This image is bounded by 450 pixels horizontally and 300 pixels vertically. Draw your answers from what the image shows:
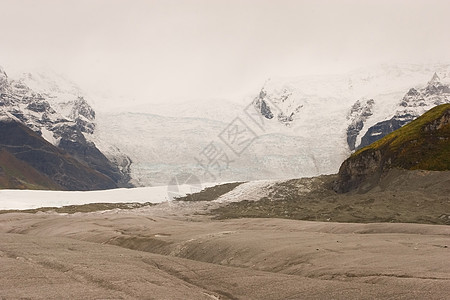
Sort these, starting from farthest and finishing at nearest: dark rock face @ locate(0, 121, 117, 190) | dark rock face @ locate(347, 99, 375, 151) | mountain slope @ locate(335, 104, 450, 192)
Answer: dark rock face @ locate(0, 121, 117, 190)
dark rock face @ locate(347, 99, 375, 151)
mountain slope @ locate(335, 104, 450, 192)

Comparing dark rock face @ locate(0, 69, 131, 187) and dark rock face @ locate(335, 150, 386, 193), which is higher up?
dark rock face @ locate(0, 69, 131, 187)

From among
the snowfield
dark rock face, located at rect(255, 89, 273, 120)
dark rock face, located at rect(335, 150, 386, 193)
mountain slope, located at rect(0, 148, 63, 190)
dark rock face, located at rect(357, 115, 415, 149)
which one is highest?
dark rock face, located at rect(255, 89, 273, 120)

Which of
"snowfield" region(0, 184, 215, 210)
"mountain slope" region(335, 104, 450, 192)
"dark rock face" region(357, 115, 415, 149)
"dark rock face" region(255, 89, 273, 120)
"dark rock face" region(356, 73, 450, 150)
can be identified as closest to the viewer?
"mountain slope" region(335, 104, 450, 192)

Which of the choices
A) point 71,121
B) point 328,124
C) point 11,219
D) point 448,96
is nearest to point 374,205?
point 11,219

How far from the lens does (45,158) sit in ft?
529

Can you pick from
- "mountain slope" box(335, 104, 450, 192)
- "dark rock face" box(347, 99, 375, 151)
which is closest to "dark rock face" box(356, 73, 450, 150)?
"dark rock face" box(347, 99, 375, 151)

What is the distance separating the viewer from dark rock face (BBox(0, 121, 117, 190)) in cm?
15900

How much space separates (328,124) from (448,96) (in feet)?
128

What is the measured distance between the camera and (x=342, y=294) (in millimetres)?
11359

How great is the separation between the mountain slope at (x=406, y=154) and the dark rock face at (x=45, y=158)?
12200 cm

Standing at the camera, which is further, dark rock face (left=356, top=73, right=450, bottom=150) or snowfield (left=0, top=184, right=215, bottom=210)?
dark rock face (left=356, top=73, right=450, bottom=150)

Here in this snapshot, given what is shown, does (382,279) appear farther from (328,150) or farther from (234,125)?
(234,125)

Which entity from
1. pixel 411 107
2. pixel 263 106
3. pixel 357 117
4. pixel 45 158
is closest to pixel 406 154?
pixel 357 117

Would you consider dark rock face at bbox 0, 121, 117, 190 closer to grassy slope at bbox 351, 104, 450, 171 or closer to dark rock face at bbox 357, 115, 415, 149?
dark rock face at bbox 357, 115, 415, 149
